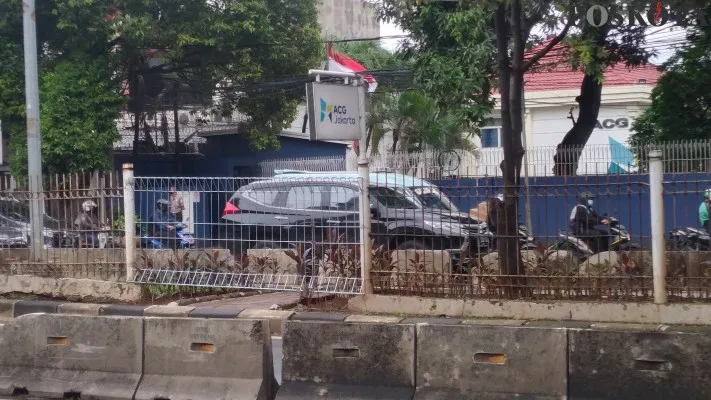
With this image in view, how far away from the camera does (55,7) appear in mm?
20672

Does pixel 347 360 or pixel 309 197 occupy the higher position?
pixel 309 197

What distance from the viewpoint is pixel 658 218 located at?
351 inches

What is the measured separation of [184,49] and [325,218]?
1372cm

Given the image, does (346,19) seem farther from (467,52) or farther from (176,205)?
(176,205)

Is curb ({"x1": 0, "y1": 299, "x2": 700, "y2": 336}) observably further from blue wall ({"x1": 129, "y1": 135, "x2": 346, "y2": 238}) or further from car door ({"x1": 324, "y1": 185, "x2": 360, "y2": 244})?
blue wall ({"x1": 129, "y1": 135, "x2": 346, "y2": 238})

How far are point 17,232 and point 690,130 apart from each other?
12.9 meters

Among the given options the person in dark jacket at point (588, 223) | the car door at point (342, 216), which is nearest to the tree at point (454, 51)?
the car door at point (342, 216)

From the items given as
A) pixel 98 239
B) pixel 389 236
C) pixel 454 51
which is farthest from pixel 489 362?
pixel 454 51

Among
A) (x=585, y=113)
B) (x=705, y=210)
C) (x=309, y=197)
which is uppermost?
(x=585, y=113)

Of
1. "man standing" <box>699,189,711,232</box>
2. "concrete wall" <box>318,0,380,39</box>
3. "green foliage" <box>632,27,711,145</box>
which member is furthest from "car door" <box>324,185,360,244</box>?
"concrete wall" <box>318,0,380,39</box>

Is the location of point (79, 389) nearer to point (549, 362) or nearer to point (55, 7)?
point (549, 362)

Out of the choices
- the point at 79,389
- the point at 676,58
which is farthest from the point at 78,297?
the point at 676,58

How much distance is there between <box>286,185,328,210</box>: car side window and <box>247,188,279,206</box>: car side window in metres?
0.38

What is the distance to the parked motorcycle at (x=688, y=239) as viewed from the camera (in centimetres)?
880
